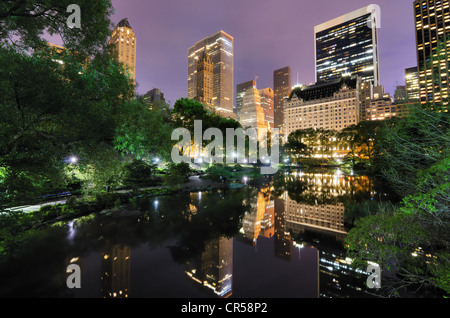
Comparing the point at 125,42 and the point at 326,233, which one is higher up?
the point at 125,42

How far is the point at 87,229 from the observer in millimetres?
10672

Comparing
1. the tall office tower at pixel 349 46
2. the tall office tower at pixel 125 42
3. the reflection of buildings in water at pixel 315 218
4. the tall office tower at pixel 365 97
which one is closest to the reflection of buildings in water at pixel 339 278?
the reflection of buildings in water at pixel 315 218

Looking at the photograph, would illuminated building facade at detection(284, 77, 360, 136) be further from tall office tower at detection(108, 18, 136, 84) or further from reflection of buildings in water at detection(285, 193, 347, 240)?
reflection of buildings in water at detection(285, 193, 347, 240)

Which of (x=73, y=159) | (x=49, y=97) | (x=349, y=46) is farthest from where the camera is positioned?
(x=349, y=46)

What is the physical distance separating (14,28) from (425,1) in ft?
85.7

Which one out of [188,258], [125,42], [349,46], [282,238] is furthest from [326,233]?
[349,46]

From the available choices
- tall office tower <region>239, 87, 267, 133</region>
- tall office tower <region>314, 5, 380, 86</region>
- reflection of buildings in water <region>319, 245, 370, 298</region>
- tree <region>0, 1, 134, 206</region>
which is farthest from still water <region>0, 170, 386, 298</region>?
tall office tower <region>314, 5, 380, 86</region>

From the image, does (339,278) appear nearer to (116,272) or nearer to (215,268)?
(215,268)

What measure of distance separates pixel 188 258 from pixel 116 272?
2.68m

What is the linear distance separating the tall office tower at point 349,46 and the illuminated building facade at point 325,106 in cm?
3892

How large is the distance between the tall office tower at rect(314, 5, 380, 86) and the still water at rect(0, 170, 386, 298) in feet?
604

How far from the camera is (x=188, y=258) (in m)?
8.15

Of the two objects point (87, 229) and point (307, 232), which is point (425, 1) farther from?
point (87, 229)
